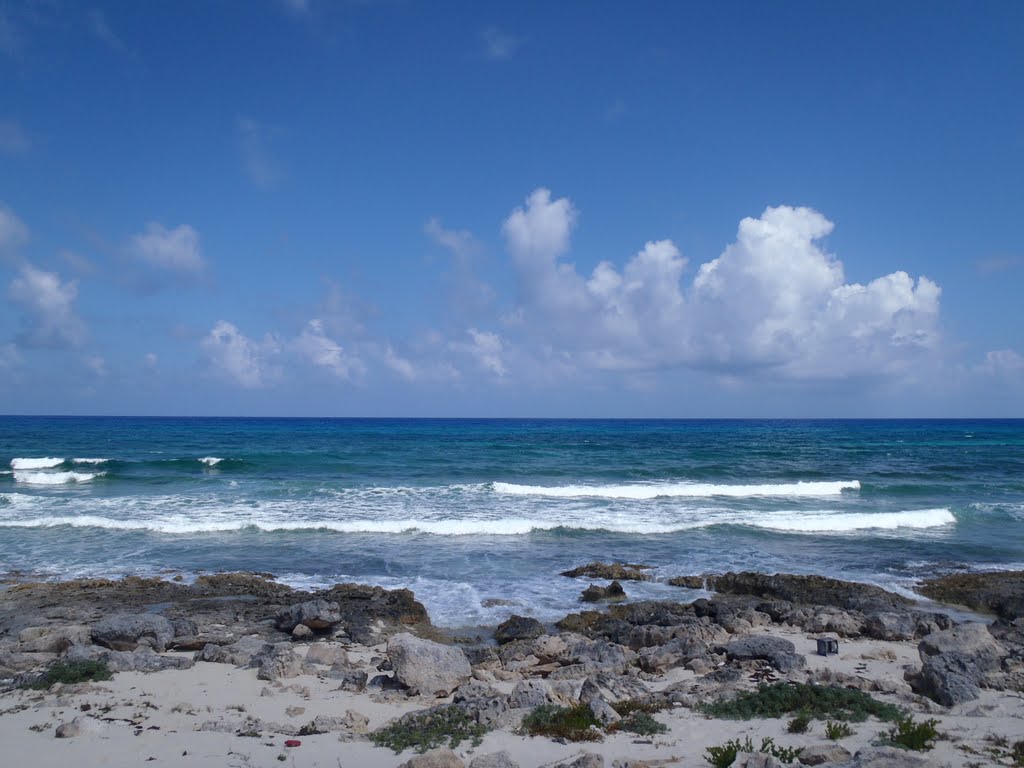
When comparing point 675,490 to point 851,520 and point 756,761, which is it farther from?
point 756,761

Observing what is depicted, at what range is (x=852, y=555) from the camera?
17469 mm

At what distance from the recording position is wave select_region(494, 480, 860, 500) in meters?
27.8

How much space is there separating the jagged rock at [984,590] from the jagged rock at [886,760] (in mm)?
9533

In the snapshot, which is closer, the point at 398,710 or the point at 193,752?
the point at 193,752

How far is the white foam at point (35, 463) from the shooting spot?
3844 cm

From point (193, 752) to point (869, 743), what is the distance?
6907 millimetres

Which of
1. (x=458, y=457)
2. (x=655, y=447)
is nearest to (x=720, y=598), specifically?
(x=458, y=457)

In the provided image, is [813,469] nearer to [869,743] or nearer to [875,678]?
[875,678]

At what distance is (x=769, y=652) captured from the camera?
935cm

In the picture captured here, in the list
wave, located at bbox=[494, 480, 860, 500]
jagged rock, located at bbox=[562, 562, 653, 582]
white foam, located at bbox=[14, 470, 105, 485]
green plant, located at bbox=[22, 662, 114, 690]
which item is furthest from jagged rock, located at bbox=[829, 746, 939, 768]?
white foam, located at bbox=[14, 470, 105, 485]

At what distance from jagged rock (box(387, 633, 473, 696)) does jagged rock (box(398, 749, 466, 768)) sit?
2214 mm

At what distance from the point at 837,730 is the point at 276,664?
7.25 m

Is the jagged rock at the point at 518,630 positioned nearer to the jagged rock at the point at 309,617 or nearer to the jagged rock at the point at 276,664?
the jagged rock at the point at 309,617

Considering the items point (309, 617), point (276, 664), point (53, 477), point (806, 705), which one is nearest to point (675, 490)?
point (309, 617)
